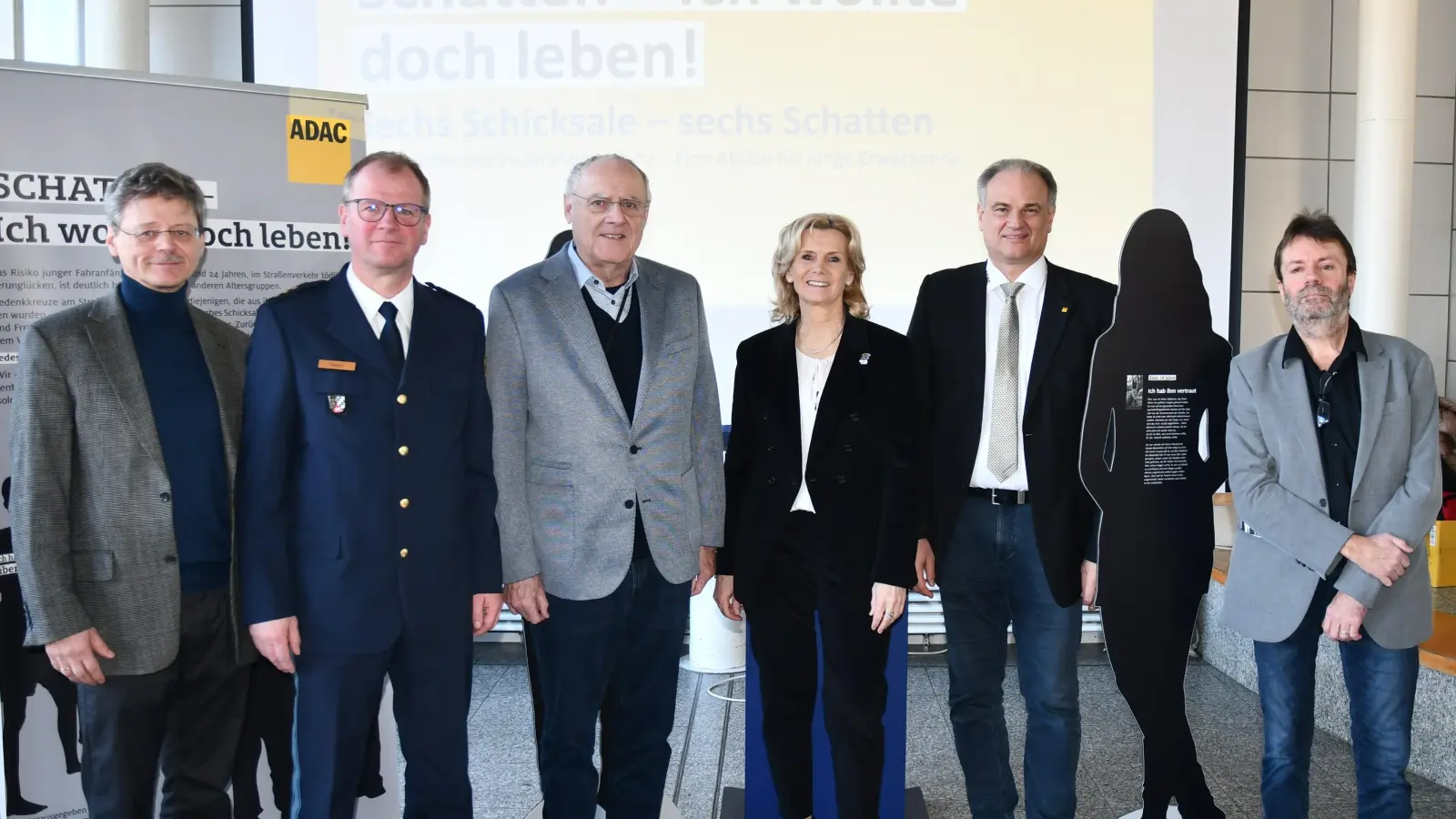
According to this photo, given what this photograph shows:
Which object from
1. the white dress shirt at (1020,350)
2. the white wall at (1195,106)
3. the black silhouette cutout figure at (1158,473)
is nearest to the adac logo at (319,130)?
the white dress shirt at (1020,350)

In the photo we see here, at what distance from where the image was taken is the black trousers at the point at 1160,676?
7.61 feet

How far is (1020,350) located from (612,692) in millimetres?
1285

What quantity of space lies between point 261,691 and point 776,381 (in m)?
1.42

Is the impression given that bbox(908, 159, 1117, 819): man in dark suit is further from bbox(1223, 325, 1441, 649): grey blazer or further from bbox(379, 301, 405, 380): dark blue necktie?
bbox(379, 301, 405, 380): dark blue necktie

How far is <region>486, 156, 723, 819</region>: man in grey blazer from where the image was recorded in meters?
2.09

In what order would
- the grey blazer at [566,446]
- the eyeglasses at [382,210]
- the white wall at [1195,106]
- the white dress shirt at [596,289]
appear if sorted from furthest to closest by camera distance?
the white wall at [1195,106], the white dress shirt at [596,289], the grey blazer at [566,446], the eyeglasses at [382,210]

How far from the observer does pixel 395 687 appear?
6.37ft

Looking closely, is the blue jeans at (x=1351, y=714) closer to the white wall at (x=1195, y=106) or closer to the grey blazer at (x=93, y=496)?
the white wall at (x=1195, y=106)

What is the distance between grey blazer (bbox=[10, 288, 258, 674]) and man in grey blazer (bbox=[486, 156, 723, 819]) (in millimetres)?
664

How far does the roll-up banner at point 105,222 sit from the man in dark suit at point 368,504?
445 millimetres

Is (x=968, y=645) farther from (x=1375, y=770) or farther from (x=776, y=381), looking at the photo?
(x=1375, y=770)

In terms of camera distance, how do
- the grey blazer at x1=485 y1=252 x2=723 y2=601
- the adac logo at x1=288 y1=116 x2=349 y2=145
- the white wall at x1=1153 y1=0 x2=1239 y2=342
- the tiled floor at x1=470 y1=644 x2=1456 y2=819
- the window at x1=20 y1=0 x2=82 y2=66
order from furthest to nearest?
1. the window at x1=20 y1=0 x2=82 y2=66
2. the white wall at x1=1153 y1=0 x2=1239 y2=342
3. the tiled floor at x1=470 y1=644 x2=1456 y2=819
4. the adac logo at x1=288 y1=116 x2=349 y2=145
5. the grey blazer at x1=485 y1=252 x2=723 y2=601

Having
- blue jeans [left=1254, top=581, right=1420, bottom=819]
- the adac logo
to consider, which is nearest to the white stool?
blue jeans [left=1254, top=581, right=1420, bottom=819]

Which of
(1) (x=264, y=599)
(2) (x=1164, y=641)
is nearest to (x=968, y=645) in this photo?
(2) (x=1164, y=641)
